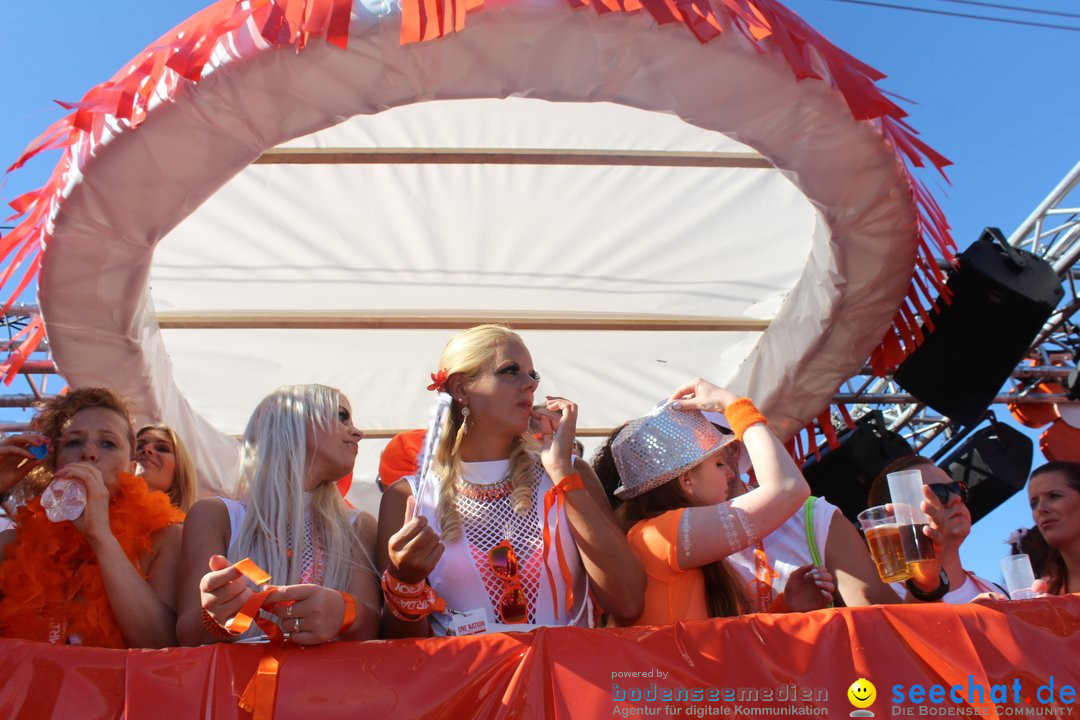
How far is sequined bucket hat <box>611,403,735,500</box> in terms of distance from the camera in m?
2.47

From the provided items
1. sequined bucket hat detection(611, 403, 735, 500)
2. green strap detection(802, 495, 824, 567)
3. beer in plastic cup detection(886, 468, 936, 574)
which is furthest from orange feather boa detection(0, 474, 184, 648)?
beer in plastic cup detection(886, 468, 936, 574)

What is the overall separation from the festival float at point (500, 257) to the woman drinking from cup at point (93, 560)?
1.15ft

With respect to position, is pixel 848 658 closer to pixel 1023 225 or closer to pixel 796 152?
pixel 796 152

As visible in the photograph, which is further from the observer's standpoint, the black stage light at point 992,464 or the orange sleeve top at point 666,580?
the black stage light at point 992,464

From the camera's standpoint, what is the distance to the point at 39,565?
2338mm

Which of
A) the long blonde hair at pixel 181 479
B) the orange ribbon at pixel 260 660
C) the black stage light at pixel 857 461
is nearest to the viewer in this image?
the orange ribbon at pixel 260 660

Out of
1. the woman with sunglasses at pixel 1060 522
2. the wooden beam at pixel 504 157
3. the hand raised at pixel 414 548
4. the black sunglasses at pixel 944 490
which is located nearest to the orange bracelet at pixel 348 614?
the hand raised at pixel 414 548

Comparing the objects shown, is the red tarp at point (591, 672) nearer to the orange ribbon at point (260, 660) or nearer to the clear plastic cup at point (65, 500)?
the orange ribbon at point (260, 660)

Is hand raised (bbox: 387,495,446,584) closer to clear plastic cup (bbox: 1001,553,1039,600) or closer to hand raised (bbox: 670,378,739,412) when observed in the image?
hand raised (bbox: 670,378,739,412)

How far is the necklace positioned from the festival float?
0.58m

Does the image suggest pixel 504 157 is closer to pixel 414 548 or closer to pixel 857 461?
pixel 414 548

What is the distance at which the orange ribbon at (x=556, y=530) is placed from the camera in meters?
2.24

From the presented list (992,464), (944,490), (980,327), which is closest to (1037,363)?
(992,464)

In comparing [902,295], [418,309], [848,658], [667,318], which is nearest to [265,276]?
[418,309]
